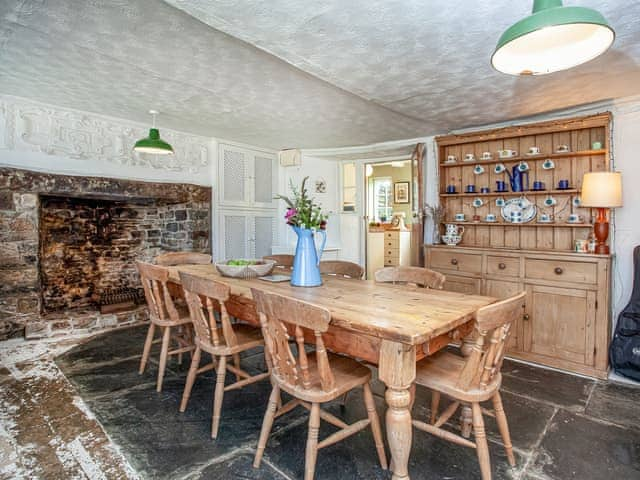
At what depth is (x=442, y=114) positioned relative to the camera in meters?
3.50

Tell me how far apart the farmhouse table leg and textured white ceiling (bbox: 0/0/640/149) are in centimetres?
156

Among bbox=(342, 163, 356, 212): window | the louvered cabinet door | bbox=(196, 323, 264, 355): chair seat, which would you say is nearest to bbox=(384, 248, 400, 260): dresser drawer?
bbox=(342, 163, 356, 212): window

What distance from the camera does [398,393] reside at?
1439mm

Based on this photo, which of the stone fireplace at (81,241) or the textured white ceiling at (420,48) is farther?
the stone fireplace at (81,241)

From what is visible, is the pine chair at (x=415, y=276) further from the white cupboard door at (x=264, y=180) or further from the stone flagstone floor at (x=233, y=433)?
the white cupboard door at (x=264, y=180)

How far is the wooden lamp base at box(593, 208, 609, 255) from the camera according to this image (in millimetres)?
2992

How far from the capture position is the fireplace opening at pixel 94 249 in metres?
4.09

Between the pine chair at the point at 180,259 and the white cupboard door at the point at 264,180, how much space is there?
1.72m

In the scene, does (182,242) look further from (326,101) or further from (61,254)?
(326,101)

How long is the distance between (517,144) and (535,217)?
75 centimetres

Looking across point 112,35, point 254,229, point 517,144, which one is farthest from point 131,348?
point 517,144

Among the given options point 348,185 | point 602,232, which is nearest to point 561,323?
point 602,232

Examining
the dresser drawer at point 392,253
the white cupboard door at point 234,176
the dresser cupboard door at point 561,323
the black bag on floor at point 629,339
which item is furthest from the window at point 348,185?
Result: the black bag on floor at point 629,339

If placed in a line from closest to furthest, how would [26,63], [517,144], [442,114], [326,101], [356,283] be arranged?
[356,283]
[26,63]
[326,101]
[442,114]
[517,144]
